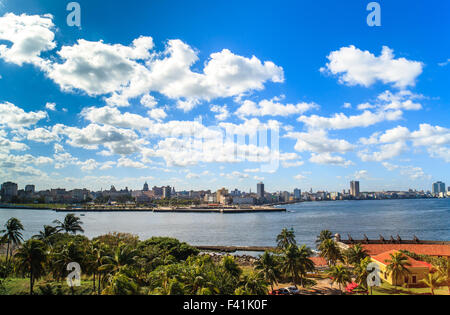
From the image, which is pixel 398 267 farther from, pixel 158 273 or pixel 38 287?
pixel 38 287

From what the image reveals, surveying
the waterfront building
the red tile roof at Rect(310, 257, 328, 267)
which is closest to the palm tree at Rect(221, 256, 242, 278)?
the red tile roof at Rect(310, 257, 328, 267)

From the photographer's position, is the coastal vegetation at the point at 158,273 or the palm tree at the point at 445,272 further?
the palm tree at the point at 445,272

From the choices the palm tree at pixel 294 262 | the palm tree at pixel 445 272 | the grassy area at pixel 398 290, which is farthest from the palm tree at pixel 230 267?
the palm tree at pixel 445 272

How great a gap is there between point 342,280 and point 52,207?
199064 millimetres

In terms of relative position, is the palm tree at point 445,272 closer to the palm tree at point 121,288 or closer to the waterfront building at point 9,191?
the palm tree at point 121,288

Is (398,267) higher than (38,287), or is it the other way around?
(398,267)

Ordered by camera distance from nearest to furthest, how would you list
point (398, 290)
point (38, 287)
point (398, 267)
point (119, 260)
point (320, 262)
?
point (119, 260) < point (398, 267) < point (38, 287) < point (398, 290) < point (320, 262)

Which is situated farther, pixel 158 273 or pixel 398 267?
pixel 398 267

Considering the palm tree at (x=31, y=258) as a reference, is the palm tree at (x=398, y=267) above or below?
below

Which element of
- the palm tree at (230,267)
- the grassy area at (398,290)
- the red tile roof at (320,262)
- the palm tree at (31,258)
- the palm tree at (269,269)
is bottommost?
the red tile roof at (320,262)

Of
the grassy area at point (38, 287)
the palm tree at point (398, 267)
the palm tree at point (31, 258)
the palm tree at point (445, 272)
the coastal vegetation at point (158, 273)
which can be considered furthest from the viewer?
the palm tree at point (398, 267)

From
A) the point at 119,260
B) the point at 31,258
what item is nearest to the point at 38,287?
the point at 31,258

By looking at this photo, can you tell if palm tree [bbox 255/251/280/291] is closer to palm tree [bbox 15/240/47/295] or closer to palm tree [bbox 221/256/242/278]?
palm tree [bbox 221/256/242/278]
